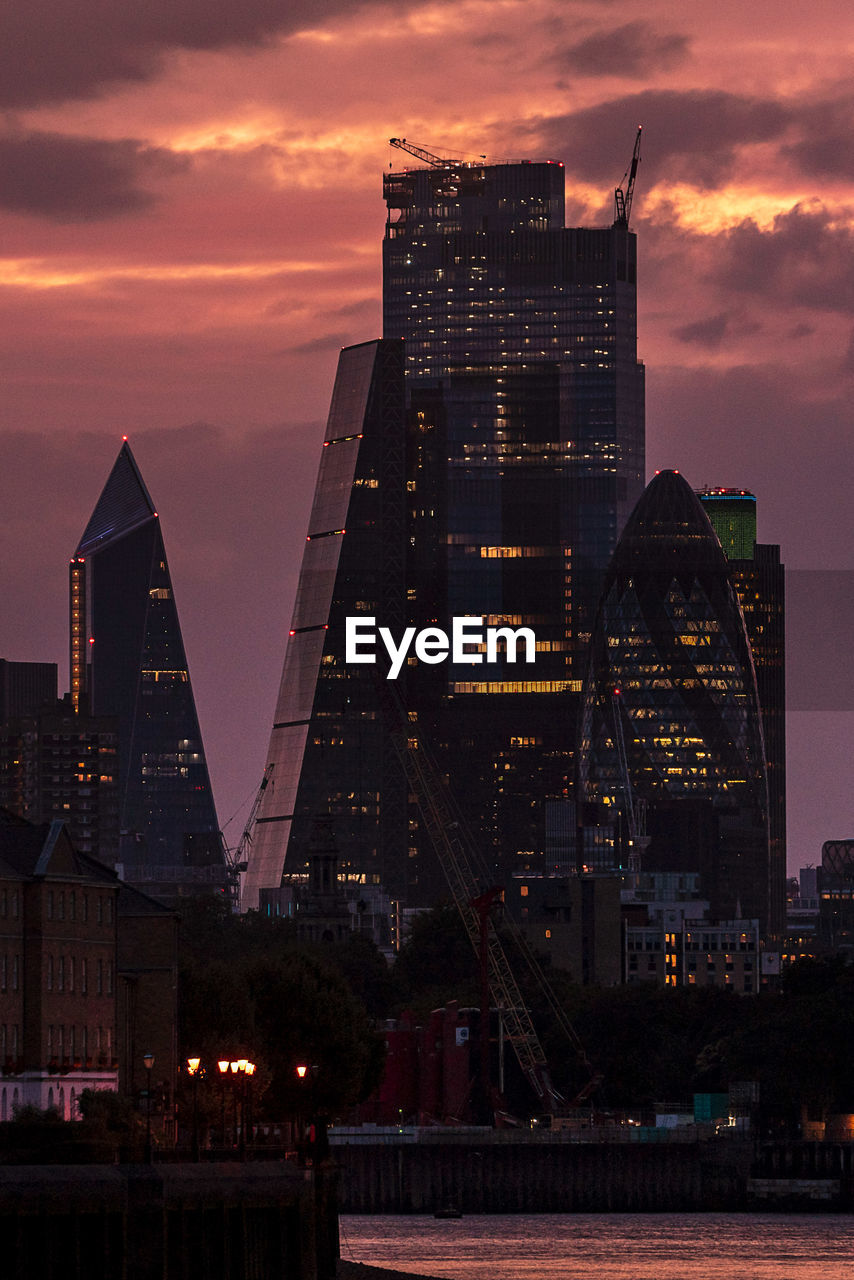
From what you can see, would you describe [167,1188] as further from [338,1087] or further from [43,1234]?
[338,1087]

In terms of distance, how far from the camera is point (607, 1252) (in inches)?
6772

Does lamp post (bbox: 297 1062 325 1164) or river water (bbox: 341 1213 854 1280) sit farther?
river water (bbox: 341 1213 854 1280)

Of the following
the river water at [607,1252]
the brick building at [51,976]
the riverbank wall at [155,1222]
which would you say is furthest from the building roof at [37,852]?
Answer: the riverbank wall at [155,1222]

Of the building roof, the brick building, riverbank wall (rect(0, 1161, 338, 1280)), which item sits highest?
the building roof

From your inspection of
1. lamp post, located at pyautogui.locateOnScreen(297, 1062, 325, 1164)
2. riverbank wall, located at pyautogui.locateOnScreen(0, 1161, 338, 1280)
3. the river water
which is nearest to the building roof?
lamp post, located at pyautogui.locateOnScreen(297, 1062, 325, 1164)

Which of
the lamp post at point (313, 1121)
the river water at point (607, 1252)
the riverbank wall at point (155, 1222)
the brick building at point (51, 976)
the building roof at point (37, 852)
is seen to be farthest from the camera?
the river water at point (607, 1252)

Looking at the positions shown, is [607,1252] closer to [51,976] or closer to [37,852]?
[51,976]

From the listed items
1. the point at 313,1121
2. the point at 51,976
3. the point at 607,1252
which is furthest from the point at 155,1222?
the point at 607,1252

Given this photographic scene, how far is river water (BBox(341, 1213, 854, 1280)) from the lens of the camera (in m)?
154

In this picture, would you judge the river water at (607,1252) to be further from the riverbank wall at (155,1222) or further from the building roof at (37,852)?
the riverbank wall at (155,1222)

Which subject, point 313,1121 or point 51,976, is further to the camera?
point 313,1121

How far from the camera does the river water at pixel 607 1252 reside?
154m

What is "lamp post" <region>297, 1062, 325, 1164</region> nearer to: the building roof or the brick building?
the brick building

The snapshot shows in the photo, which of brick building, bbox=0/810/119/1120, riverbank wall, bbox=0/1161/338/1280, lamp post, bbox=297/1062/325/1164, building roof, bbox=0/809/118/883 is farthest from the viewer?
building roof, bbox=0/809/118/883
